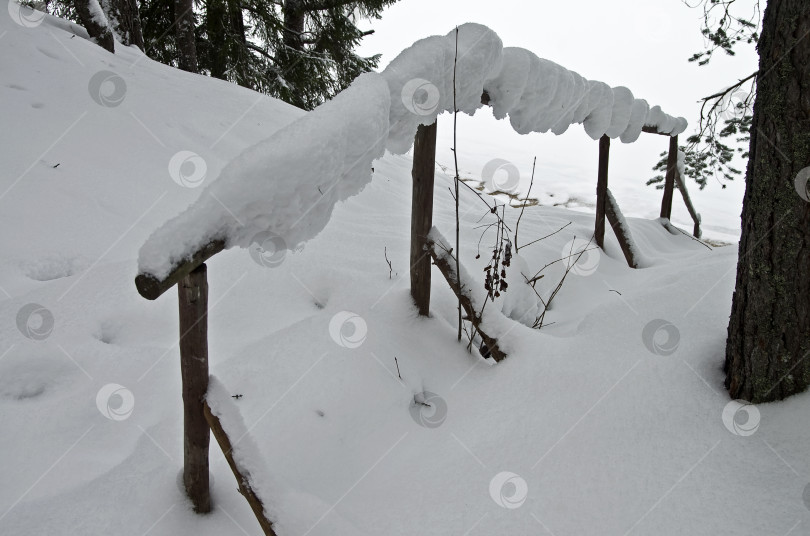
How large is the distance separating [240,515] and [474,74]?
1.95 m

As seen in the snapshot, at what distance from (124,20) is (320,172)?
21.9 ft


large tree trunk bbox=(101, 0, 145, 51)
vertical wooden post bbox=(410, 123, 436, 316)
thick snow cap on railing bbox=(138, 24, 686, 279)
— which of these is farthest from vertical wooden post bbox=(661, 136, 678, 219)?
large tree trunk bbox=(101, 0, 145, 51)

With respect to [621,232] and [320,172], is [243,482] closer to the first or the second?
[320,172]

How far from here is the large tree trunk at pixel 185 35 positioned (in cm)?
806

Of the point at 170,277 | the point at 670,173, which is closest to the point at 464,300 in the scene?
the point at 170,277

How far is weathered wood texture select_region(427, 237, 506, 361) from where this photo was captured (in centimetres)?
224

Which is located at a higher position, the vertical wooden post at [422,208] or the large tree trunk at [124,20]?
the large tree trunk at [124,20]

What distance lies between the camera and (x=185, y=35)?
26.5 feet

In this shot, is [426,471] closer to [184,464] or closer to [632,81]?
[184,464]

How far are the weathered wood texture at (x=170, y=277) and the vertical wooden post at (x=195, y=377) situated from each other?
0.37 feet

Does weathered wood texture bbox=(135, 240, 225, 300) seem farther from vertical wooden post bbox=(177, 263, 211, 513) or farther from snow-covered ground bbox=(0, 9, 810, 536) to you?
snow-covered ground bbox=(0, 9, 810, 536)

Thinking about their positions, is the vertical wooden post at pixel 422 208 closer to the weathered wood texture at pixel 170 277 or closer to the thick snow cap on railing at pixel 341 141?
the thick snow cap on railing at pixel 341 141

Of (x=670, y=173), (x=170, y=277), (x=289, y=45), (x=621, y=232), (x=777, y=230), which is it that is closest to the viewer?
(x=170, y=277)

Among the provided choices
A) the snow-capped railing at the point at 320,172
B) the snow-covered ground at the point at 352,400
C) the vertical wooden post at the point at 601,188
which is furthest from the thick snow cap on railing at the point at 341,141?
the vertical wooden post at the point at 601,188
